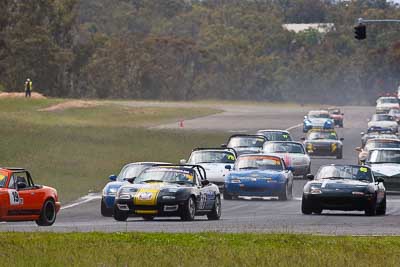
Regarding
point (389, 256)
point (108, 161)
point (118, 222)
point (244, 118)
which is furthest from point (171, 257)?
point (244, 118)

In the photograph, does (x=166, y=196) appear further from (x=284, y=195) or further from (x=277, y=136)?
(x=277, y=136)

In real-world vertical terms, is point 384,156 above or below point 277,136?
above

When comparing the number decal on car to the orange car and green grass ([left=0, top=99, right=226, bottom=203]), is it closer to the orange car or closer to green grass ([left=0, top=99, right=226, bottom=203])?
the orange car

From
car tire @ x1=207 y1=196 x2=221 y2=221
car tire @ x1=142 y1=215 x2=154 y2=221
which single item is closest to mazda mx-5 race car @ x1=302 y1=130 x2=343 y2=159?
car tire @ x1=207 y1=196 x2=221 y2=221

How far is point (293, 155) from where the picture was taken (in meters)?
44.8

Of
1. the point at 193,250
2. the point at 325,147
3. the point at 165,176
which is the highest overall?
the point at 193,250

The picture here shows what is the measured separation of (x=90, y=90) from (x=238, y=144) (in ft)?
334

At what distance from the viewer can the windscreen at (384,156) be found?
128 ft

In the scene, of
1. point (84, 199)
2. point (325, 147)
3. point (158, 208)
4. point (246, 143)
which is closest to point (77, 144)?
point (325, 147)

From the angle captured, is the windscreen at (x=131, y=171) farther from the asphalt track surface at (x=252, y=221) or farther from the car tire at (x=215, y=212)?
the car tire at (x=215, y=212)

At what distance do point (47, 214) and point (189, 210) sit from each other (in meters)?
2.95

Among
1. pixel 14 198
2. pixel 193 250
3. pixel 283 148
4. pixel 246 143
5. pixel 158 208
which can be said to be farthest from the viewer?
pixel 246 143

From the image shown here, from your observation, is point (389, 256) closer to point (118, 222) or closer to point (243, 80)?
point (118, 222)

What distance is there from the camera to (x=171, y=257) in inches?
643
